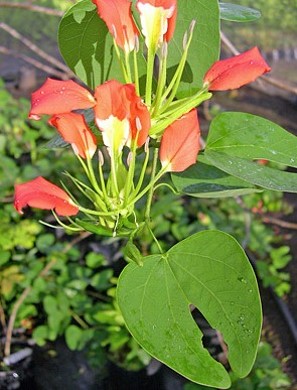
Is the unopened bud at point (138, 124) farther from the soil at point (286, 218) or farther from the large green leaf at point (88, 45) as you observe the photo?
the soil at point (286, 218)

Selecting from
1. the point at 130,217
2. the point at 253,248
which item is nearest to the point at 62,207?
the point at 130,217

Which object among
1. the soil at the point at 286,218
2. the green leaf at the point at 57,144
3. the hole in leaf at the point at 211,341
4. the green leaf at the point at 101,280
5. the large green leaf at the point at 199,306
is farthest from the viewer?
the soil at the point at 286,218

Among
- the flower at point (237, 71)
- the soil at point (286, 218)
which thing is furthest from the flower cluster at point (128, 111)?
the soil at point (286, 218)

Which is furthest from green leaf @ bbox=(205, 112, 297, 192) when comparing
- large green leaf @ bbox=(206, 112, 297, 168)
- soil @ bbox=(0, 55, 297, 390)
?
soil @ bbox=(0, 55, 297, 390)

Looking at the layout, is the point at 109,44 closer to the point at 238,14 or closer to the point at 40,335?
the point at 238,14

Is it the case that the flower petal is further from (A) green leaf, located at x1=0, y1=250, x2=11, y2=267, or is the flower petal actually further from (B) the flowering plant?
(A) green leaf, located at x1=0, y1=250, x2=11, y2=267

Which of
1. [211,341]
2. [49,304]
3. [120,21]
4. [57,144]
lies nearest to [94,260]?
[49,304]
